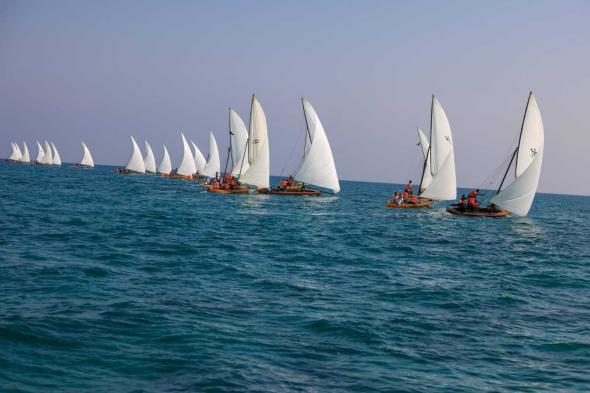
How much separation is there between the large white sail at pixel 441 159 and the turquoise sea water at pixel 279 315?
86.7ft

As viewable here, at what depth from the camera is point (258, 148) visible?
71125 millimetres

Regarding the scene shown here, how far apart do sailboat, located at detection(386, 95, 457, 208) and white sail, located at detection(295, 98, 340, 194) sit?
419 inches

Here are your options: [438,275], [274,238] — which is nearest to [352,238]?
[274,238]

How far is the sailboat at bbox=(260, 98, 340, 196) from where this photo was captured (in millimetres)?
68812

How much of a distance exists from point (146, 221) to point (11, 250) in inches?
637

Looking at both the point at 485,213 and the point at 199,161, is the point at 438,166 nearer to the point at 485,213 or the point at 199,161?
the point at 485,213

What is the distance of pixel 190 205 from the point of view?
57250 mm

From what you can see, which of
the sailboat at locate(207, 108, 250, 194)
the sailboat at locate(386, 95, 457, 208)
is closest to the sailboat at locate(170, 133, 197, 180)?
the sailboat at locate(207, 108, 250, 194)

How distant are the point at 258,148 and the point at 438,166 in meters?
21.9

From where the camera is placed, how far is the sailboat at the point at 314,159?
68812 mm

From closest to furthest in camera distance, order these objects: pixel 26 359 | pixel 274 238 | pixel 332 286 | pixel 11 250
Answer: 1. pixel 26 359
2. pixel 332 286
3. pixel 11 250
4. pixel 274 238

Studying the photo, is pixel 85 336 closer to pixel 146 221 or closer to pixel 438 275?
pixel 438 275

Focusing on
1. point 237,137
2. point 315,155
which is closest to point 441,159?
point 315,155

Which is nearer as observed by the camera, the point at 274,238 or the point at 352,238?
the point at 274,238
